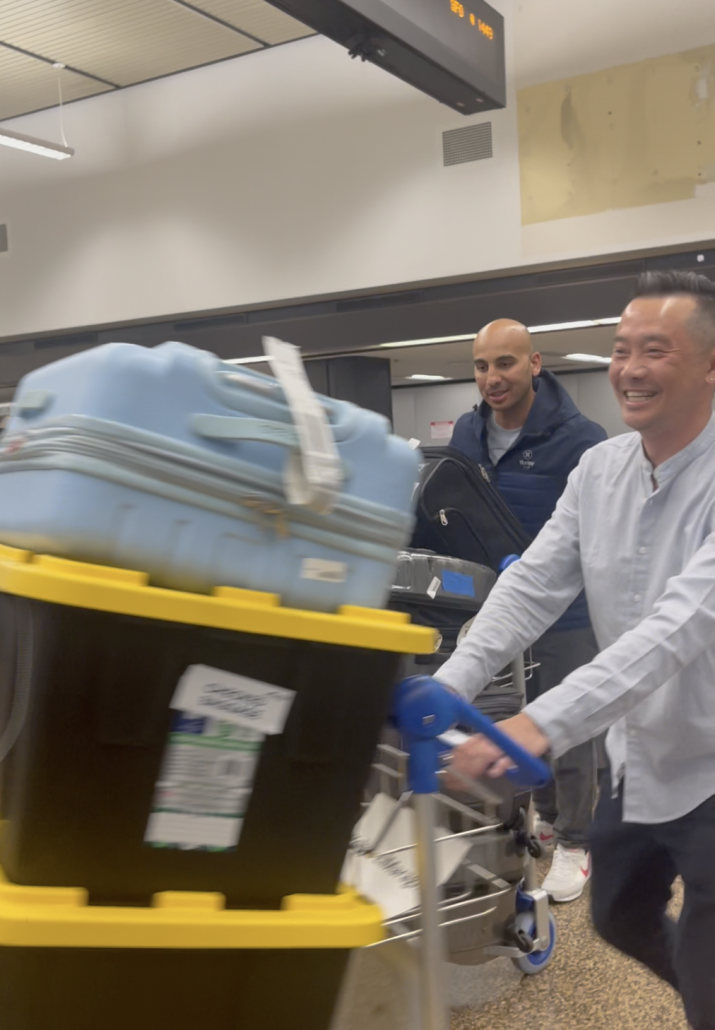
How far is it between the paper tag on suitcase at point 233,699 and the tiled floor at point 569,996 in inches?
67.8

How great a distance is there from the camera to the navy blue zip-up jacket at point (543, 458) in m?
3.50

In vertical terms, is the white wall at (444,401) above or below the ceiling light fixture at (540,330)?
below

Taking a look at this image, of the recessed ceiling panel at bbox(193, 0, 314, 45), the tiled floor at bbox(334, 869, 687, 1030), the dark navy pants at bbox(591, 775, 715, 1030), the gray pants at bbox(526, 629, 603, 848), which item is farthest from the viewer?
the recessed ceiling panel at bbox(193, 0, 314, 45)

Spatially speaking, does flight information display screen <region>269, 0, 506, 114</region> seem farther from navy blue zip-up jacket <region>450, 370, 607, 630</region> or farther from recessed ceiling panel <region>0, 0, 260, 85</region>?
recessed ceiling panel <region>0, 0, 260, 85</region>

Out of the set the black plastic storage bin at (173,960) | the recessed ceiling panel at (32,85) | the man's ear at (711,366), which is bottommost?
the black plastic storage bin at (173,960)

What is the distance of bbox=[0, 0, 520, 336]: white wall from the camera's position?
6.68m

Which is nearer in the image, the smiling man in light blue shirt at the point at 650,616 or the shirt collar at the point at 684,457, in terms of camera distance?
the smiling man in light blue shirt at the point at 650,616

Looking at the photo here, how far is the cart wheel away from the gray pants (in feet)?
2.08

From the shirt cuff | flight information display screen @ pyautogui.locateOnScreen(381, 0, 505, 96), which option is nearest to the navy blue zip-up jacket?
flight information display screen @ pyautogui.locateOnScreen(381, 0, 505, 96)

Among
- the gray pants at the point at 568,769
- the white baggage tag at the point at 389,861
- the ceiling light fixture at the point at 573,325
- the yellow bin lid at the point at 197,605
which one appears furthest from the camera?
the ceiling light fixture at the point at 573,325

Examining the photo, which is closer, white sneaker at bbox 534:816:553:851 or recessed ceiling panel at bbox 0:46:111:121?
white sneaker at bbox 534:816:553:851

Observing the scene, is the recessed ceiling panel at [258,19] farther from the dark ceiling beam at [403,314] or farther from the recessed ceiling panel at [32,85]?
the dark ceiling beam at [403,314]

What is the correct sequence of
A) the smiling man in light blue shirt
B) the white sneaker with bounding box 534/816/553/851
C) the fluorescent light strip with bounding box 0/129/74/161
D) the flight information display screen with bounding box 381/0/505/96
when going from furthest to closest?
the fluorescent light strip with bounding box 0/129/74/161, the flight information display screen with bounding box 381/0/505/96, the white sneaker with bounding box 534/816/553/851, the smiling man in light blue shirt

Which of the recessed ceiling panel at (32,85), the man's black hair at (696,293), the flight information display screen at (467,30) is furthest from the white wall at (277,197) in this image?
the man's black hair at (696,293)
